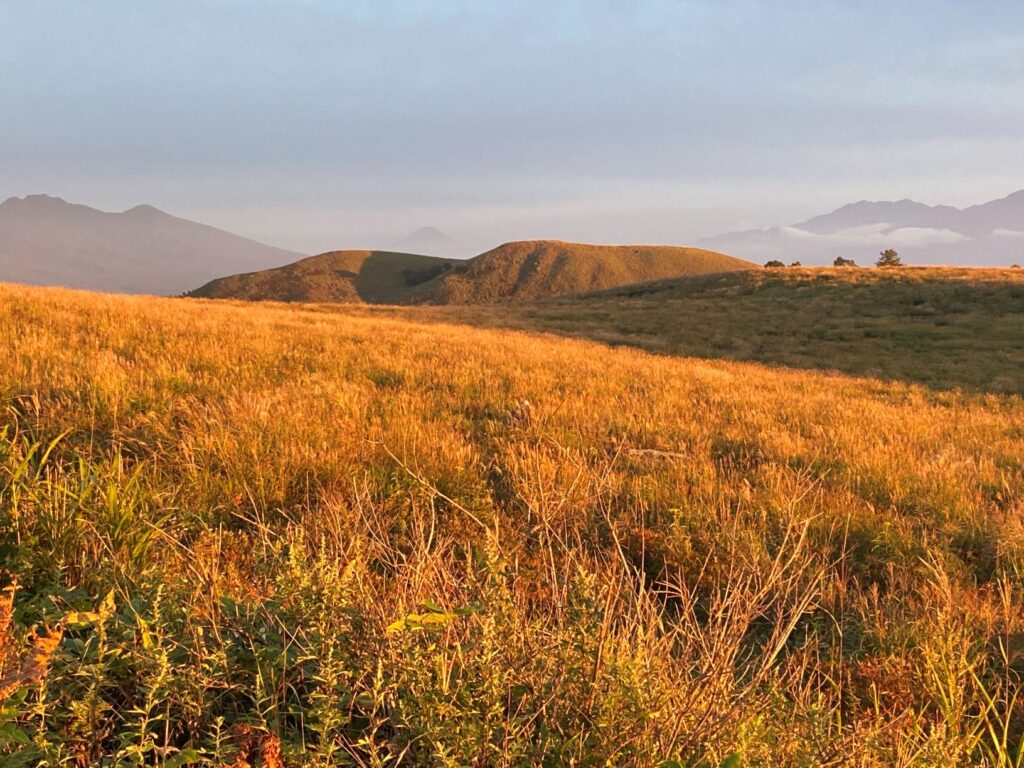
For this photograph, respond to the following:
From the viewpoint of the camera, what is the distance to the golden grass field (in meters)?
1.50

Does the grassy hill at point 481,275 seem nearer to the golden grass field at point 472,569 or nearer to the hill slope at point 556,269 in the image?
the hill slope at point 556,269

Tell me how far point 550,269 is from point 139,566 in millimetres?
153077

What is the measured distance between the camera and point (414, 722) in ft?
4.77

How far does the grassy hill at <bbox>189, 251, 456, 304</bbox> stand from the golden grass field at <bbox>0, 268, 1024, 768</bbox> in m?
137

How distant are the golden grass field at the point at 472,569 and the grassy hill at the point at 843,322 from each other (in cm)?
1181

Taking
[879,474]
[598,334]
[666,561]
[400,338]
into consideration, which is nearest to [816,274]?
[598,334]

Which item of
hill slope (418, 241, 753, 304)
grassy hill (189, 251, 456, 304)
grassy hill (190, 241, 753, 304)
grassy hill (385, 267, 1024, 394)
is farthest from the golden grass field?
grassy hill (189, 251, 456, 304)

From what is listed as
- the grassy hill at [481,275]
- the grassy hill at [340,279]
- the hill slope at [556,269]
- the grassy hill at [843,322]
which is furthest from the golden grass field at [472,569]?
the grassy hill at [340,279]

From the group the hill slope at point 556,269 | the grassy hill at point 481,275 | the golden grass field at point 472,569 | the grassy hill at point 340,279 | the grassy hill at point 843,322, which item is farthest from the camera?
the grassy hill at point 340,279

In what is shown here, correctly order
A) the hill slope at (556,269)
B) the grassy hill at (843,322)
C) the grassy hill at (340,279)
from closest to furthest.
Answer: the grassy hill at (843,322) < the hill slope at (556,269) < the grassy hill at (340,279)

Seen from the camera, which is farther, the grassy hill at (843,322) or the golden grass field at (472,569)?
the grassy hill at (843,322)

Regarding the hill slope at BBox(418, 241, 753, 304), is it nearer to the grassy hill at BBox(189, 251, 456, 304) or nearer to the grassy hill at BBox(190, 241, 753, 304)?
the grassy hill at BBox(190, 241, 753, 304)

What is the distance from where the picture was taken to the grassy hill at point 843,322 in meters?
19.2

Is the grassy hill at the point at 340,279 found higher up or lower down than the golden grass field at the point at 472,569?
higher up
